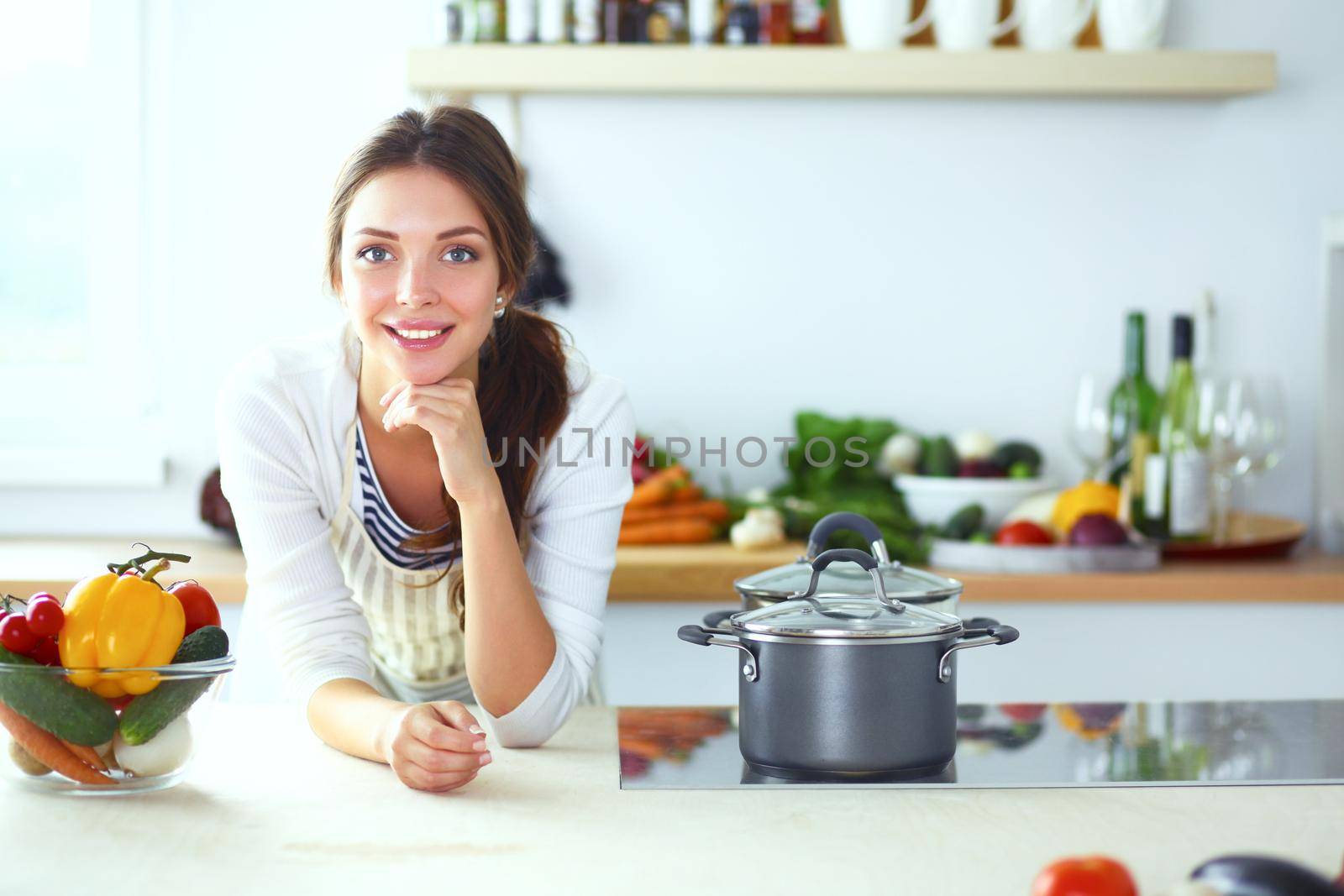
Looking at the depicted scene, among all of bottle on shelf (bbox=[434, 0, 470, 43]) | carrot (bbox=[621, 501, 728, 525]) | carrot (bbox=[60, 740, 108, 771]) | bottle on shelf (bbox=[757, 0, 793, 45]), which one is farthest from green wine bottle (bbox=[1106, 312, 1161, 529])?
carrot (bbox=[60, 740, 108, 771])

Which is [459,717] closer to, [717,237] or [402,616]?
[402,616]

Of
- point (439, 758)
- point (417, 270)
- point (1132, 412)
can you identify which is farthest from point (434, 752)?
point (1132, 412)

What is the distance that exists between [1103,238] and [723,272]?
79cm

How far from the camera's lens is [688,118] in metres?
2.78

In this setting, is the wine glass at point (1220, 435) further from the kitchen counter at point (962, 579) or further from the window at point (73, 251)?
the window at point (73, 251)

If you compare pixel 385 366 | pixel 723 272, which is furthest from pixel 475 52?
pixel 385 366

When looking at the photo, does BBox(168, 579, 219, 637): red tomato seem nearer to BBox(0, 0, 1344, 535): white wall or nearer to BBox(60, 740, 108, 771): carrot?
BBox(60, 740, 108, 771): carrot

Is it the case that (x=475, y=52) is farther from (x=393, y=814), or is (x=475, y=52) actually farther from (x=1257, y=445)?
(x=393, y=814)

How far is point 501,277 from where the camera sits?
1509 millimetres

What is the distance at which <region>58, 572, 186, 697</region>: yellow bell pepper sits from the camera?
A: 1057 millimetres

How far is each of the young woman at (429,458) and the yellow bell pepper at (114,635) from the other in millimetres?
219

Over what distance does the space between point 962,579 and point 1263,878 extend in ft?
5.05

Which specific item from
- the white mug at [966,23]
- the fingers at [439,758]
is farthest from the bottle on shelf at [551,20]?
the fingers at [439,758]

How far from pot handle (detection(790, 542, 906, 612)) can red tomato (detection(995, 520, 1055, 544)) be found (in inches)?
48.1
